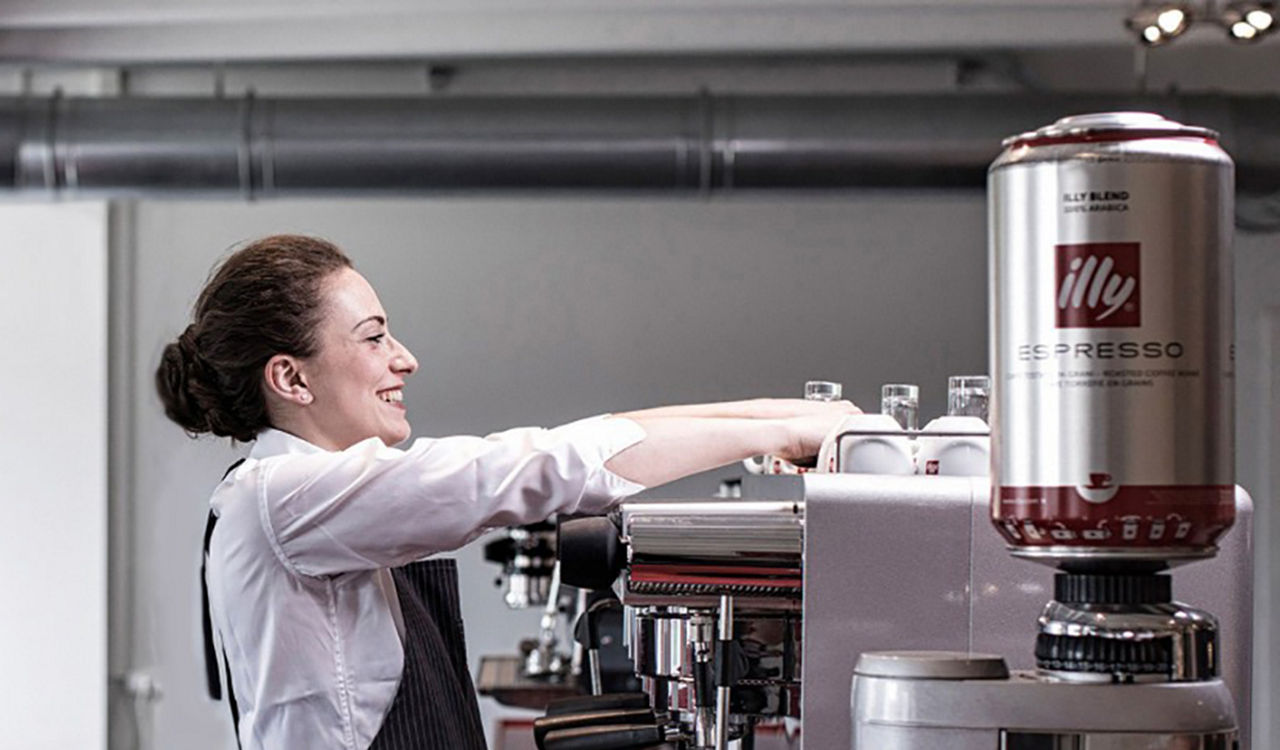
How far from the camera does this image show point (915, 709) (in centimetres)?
99

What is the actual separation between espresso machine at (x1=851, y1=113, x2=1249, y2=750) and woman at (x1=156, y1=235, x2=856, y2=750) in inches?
23.2

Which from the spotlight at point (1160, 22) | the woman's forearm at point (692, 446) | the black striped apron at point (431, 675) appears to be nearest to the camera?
the woman's forearm at point (692, 446)

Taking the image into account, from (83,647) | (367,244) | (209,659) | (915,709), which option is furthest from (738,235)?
(915,709)

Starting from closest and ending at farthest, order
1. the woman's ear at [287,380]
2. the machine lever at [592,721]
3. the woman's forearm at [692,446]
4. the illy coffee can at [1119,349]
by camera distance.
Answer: the illy coffee can at [1119,349]
the woman's forearm at [692,446]
the machine lever at [592,721]
the woman's ear at [287,380]

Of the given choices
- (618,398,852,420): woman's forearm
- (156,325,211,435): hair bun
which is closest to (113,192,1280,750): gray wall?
(156,325,211,435): hair bun

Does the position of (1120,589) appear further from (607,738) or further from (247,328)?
(247,328)

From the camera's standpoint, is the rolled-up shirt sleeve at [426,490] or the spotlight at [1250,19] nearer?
the rolled-up shirt sleeve at [426,490]

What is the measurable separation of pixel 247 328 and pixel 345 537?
1.28 feet

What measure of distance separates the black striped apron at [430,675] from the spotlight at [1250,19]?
3.63 m

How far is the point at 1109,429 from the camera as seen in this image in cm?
93

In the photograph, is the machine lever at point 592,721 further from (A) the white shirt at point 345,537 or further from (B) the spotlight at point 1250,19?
(B) the spotlight at point 1250,19

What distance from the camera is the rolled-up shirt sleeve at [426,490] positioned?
154cm

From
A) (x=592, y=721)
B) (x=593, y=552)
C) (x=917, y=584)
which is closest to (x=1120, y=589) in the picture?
(x=917, y=584)

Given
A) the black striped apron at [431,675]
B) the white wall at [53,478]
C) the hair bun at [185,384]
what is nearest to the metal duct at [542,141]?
the white wall at [53,478]
